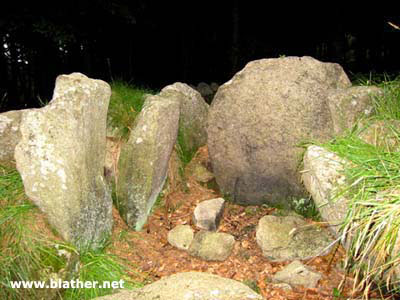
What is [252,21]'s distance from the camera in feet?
36.1

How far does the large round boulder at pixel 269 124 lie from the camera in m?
3.57

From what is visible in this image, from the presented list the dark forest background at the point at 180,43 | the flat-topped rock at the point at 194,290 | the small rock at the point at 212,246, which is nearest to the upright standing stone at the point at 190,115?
the small rock at the point at 212,246

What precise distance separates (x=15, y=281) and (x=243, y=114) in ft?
7.09

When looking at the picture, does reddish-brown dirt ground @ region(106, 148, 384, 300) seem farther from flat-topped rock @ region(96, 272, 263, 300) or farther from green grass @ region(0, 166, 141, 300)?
flat-topped rock @ region(96, 272, 263, 300)

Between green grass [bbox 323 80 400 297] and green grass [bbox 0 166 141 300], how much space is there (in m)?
1.47

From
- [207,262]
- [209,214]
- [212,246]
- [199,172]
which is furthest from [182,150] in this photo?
[207,262]

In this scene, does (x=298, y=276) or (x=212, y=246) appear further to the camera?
(x=212, y=246)

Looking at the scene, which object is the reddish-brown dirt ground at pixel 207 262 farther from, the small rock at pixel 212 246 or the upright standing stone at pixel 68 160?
the upright standing stone at pixel 68 160

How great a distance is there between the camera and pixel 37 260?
9.17 feet

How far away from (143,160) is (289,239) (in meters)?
1.29

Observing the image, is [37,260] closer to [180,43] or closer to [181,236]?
[181,236]

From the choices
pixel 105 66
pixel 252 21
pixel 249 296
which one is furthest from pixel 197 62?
pixel 249 296

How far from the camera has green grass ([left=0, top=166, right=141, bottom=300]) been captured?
2.73 metres

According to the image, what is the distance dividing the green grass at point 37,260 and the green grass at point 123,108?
106 cm
